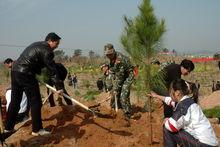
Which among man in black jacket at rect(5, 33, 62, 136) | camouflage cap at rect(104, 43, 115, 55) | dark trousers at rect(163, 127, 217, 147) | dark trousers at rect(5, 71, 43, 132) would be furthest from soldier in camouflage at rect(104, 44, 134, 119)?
dark trousers at rect(163, 127, 217, 147)

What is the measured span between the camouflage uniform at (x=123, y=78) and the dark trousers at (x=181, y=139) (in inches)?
99.7

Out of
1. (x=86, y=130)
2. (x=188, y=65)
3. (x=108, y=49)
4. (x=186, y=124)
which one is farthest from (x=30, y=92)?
(x=186, y=124)

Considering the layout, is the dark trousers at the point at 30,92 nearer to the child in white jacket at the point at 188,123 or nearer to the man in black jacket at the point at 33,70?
the man in black jacket at the point at 33,70

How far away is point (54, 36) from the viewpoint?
6543mm

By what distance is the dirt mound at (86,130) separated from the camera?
6.47 meters

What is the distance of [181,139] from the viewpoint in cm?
483

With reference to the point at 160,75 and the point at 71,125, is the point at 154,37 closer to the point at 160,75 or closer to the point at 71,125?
the point at 160,75

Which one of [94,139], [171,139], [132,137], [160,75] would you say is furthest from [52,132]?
[171,139]

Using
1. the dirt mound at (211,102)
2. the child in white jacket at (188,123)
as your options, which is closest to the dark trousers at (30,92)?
the child in white jacket at (188,123)

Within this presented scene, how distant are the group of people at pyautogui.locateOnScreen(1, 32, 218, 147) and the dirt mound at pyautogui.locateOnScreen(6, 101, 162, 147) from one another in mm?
248

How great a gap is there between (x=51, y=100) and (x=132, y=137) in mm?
3209

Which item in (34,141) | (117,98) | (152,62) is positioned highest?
(152,62)

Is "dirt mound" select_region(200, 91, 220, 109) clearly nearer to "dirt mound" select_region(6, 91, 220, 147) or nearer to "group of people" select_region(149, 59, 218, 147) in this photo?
"dirt mound" select_region(6, 91, 220, 147)

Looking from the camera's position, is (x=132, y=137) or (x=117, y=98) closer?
(x=132, y=137)
